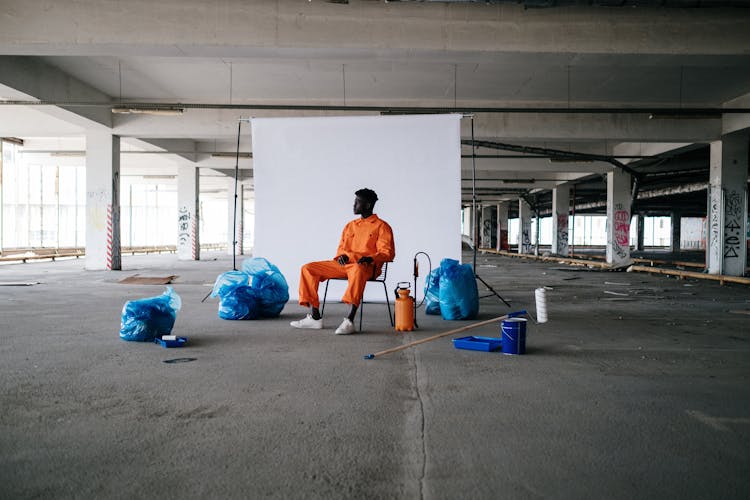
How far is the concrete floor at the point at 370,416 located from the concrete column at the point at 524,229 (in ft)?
89.2

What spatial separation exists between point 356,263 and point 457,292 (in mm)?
1378

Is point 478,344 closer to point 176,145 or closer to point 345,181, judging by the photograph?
point 345,181

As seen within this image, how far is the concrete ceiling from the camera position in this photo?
6.91 meters

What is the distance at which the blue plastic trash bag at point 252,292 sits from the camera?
19.2 ft

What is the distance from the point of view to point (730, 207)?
12781mm

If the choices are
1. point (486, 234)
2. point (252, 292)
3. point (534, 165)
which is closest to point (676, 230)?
point (486, 234)

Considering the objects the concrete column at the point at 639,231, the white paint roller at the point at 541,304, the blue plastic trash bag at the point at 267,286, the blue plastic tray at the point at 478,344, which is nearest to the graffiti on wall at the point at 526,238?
the concrete column at the point at 639,231

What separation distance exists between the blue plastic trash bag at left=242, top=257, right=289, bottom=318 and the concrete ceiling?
301 centimetres

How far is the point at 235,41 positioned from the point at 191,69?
143 inches

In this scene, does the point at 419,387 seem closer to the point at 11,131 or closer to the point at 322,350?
the point at 322,350

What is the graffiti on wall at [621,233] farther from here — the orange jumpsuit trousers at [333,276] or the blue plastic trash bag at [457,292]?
the orange jumpsuit trousers at [333,276]

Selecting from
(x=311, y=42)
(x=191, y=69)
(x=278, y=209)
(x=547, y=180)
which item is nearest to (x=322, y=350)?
(x=278, y=209)

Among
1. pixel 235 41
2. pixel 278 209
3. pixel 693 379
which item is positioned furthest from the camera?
pixel 278 209

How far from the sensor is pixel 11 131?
44.6ft
